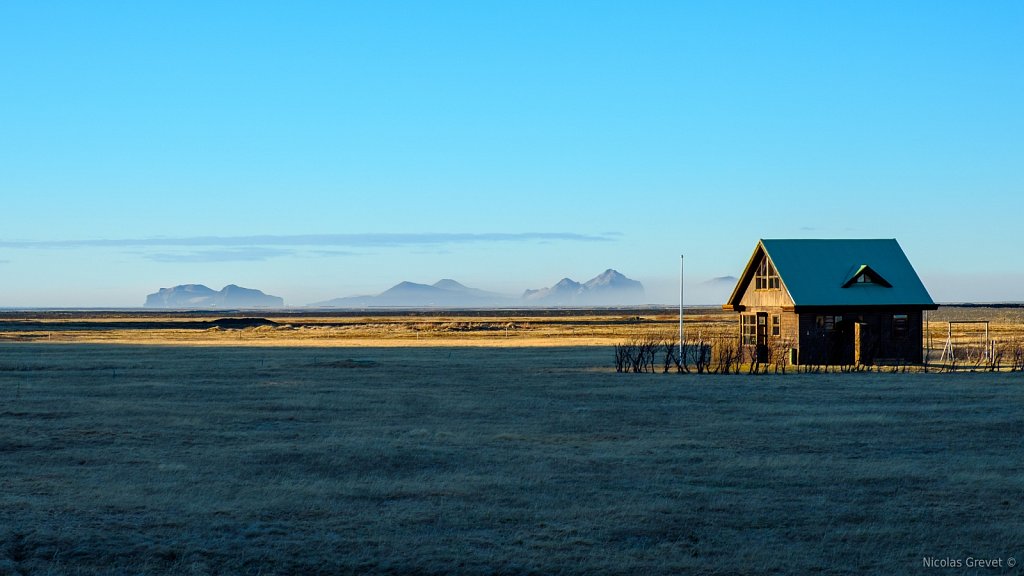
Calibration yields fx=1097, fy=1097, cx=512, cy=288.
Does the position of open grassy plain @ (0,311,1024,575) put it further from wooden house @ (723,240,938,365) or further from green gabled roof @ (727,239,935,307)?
green gabled roof @ (727,239,935,307)

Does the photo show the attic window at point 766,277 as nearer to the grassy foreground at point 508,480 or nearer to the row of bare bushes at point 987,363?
the row of bare bushes at point 987,363

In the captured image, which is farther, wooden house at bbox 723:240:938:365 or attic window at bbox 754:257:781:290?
attic window at bbox 754:257:781:290

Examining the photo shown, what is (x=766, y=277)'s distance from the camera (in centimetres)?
4941

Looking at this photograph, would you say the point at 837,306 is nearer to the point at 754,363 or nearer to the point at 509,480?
the point at 754,363

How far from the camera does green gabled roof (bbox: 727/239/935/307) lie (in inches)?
1853

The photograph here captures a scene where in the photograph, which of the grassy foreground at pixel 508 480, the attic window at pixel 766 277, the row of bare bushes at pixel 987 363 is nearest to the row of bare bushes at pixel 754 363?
the row of bare bushes at pixel 987 363

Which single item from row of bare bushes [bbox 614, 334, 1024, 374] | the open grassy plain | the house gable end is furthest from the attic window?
the open grassy plain

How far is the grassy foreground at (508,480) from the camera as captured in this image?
11984 millimetres

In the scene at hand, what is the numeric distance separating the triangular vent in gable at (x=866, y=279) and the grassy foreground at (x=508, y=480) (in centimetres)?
1425

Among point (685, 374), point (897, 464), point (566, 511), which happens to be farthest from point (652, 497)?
point (685, 374)

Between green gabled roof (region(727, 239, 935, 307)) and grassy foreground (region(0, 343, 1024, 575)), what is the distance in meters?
13.6

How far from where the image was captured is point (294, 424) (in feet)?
80.1

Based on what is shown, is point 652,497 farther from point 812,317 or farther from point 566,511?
point 812,317

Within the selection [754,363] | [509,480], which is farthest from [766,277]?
[509,480]
